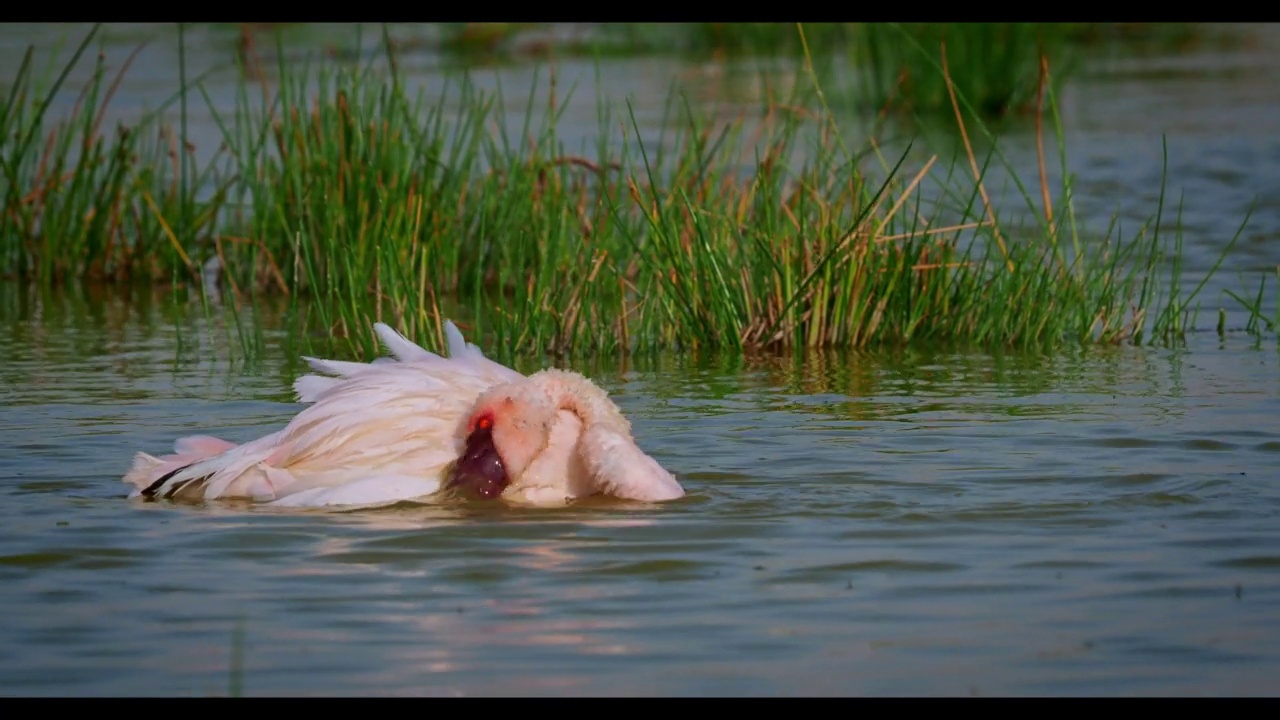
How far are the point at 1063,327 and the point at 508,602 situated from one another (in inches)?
173

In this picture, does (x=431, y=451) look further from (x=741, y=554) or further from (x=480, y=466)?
(x=741, y=554)

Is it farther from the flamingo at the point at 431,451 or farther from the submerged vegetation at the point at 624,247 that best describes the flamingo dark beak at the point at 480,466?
the submerged vegetation at the point at 624,247

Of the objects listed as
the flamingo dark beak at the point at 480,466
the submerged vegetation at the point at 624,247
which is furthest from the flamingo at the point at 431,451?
the submerged vegetation at the point at 624,247

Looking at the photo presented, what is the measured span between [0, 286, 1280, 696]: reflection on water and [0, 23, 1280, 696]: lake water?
0.04 feet

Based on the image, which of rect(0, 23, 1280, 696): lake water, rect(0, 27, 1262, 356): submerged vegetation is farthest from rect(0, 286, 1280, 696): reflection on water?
rect(0, 27, 1262, 356): submerged vegetation

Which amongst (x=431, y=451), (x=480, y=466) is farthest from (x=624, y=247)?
(x=480, y=466)

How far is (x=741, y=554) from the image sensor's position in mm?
4914

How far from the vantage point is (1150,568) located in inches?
187

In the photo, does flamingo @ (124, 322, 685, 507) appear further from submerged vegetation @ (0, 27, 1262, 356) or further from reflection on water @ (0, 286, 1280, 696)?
submerged vegetation @ (0, 27, 1262, 356)

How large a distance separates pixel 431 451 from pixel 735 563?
970 mm

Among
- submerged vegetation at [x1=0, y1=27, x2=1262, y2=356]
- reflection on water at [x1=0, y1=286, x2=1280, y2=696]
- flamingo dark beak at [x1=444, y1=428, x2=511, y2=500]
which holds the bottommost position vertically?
reflection on water at [x1=0, y1=286, x2=1280, y2=696]

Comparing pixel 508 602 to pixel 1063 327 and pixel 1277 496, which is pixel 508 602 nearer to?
pixel 1277 496

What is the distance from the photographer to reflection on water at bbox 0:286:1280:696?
4008mm
